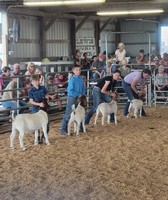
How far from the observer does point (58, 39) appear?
22047mm

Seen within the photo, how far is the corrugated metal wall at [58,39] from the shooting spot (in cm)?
2138

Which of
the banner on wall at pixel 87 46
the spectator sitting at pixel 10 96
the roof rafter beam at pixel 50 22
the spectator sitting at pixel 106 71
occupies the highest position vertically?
the roof rafter beam at pixel 50 22

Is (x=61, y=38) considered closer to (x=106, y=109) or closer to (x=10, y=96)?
(x=10, y=96)

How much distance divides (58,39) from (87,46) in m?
2.41

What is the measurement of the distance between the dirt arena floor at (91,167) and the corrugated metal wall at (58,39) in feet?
38.6

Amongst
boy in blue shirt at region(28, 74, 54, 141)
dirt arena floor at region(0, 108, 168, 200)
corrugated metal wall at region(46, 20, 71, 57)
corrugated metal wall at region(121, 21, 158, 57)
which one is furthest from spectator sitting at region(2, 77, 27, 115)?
corrugated metal wall at region(121, 21, 158, 57)

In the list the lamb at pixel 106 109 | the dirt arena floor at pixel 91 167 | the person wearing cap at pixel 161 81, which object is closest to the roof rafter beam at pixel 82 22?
the person wearing cap at pixel 161 81

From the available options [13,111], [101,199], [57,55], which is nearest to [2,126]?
[13,111]

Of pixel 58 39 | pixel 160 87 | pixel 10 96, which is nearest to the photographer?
pixel 10 96

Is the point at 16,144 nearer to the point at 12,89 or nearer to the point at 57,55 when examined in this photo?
the point at 12,89

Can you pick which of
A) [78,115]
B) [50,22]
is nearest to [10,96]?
[78,115]

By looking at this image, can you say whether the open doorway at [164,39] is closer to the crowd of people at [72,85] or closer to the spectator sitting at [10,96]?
the crowd of people at [72,85]

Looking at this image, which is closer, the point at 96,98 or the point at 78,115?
the point at 78,115

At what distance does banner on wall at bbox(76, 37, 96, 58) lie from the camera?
23456mm
